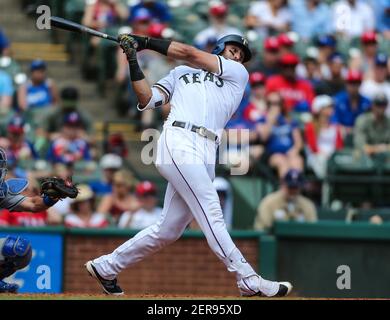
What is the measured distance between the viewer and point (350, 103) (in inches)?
563

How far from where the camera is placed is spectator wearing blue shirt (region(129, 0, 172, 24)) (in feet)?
49.2

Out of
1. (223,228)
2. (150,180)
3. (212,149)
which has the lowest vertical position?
(223,228)

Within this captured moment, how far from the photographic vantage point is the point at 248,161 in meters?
13.1

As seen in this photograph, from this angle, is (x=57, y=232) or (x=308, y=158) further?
(x=308, y=158)

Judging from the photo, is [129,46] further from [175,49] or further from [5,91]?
[5,91]

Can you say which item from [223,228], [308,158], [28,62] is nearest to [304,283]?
[308,158]

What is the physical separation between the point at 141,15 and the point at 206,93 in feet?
20.6

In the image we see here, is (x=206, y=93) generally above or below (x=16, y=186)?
above

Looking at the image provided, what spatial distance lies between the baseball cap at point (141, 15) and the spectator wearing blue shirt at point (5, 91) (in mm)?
1871

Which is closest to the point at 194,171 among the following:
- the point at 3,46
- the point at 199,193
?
the point at 199,193
